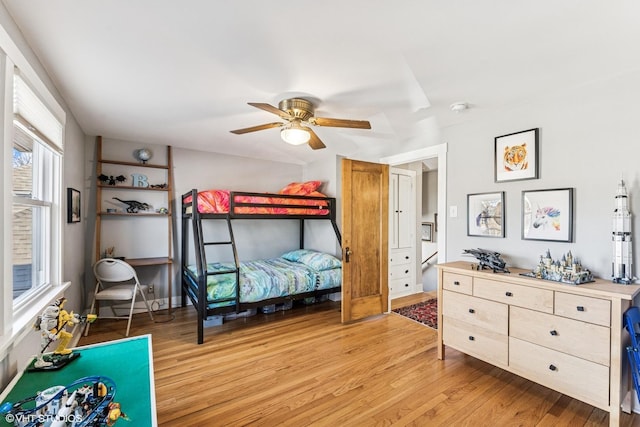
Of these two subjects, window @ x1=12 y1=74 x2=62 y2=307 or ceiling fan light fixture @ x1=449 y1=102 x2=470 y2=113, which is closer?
window @ x1=12 y1=74 x2=62 y2=307

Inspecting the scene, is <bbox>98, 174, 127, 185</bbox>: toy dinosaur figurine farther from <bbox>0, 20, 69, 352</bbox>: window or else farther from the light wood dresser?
the light wood dresser

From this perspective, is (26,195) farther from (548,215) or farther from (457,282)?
(548,215)

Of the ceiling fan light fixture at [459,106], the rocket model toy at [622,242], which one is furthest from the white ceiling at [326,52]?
the rocket model toy at [622,242]

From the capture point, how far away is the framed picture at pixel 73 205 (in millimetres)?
2760

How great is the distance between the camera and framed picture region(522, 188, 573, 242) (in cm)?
228

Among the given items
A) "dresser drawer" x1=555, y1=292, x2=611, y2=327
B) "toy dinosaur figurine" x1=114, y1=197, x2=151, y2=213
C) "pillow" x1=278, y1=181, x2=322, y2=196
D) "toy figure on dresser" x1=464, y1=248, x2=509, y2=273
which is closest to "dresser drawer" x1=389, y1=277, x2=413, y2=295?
"pillow" x1=278, y1=181, x2=322, y2=196

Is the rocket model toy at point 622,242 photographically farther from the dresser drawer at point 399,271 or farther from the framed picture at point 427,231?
the framed picture at point 427,231

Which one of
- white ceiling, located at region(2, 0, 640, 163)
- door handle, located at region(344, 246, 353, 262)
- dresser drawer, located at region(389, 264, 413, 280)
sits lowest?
dresser drawer, located at region(389, 264, 413, 280)

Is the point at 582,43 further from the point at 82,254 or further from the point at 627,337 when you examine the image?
the point at 82,254

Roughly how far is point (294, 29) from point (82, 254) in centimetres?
367

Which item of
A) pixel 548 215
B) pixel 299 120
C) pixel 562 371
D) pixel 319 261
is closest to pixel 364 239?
pixel 319 261

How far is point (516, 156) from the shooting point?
260 centimetres

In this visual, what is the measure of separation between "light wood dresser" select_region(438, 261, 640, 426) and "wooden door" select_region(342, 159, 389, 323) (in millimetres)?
1149

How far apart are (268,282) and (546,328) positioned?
2608mm
